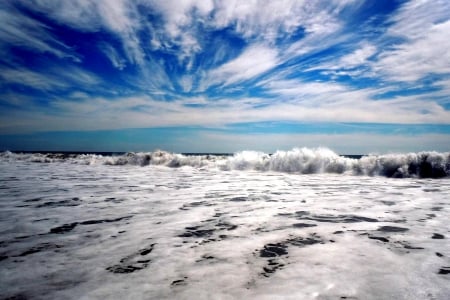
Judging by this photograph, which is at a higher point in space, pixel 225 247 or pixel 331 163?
pixel 331 163

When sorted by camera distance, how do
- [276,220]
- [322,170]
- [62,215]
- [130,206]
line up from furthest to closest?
1. [322,170]
2. [130,206]
3. [62,215]
4. [276,220]

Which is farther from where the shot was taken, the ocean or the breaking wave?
the breaking wave

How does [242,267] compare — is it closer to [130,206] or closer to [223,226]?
[223,226]

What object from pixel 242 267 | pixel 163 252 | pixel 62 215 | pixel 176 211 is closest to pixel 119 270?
pixel 163 252

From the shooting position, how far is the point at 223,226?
397 centimetres

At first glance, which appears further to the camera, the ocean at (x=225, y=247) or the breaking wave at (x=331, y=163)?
the breaking wave at (x=331, y=163)

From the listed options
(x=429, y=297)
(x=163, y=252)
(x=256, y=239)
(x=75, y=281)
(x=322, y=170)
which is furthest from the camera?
(x=322, y=170)

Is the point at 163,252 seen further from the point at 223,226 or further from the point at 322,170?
the point at 322,170

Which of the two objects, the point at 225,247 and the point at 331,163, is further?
the point at 331,163

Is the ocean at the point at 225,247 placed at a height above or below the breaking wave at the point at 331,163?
below

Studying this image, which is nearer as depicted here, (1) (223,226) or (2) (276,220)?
(1) (223,226)

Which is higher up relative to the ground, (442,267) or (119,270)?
(442,267)

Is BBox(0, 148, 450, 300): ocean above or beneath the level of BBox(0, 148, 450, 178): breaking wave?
beneath

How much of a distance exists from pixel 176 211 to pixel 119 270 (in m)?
2.39
